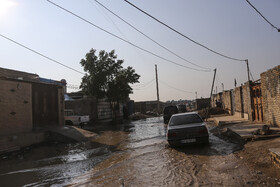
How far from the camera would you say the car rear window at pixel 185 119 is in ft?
32.4

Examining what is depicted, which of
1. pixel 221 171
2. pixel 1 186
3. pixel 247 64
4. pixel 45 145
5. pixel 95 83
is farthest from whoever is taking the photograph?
pixel 247 64

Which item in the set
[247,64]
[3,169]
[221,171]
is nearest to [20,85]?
[3,169]


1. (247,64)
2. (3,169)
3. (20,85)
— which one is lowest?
(3,169)

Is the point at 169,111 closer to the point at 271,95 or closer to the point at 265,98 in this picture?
the point at 265,98

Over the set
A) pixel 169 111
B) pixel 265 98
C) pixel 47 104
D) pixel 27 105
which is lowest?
pixel 169 111

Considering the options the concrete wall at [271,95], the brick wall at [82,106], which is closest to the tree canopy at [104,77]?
the brick wall at [82,106]

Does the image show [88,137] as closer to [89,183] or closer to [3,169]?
[3,169]

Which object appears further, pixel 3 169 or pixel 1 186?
pixel 3 169

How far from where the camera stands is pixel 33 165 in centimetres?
880

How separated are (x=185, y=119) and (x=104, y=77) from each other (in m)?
19.3

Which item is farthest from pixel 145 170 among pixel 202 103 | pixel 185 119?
pixel 202 103

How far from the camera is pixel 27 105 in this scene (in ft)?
49.3

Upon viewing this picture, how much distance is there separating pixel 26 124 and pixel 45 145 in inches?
90.2

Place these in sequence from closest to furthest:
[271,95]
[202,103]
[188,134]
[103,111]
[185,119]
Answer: [188,134] → [185,119] → [271,95] → [103,111] → [202,103]
